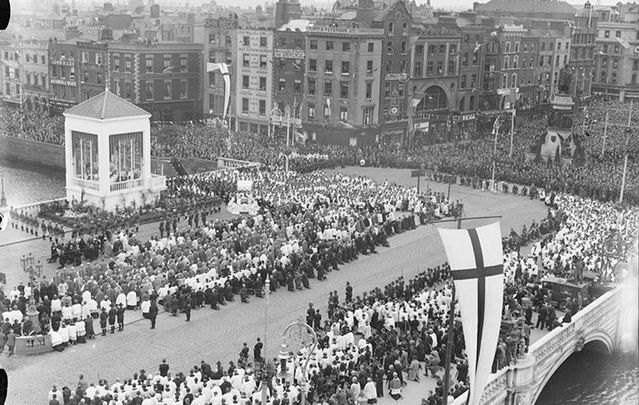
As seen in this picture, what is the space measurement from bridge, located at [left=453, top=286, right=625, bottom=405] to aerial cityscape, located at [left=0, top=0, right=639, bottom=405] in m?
0.12

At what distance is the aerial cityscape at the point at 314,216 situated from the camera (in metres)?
25.4

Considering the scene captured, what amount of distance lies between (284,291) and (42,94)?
59.1m

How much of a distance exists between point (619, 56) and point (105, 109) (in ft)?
289

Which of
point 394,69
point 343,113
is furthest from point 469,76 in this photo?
point 343,113

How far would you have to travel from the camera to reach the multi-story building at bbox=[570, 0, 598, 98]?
10631 centimetres

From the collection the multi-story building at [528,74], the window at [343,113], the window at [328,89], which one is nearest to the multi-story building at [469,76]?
the multi-story building at [528,74]

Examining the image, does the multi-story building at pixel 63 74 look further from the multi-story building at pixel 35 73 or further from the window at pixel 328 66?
the window at pixel 328 66

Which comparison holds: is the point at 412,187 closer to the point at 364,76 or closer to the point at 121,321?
the point at 364,76

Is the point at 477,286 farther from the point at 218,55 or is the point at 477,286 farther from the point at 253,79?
the point at 218,55

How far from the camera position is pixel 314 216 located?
45.0 metres

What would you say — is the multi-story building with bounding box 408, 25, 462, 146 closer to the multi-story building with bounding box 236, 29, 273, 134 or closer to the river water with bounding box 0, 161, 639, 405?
the multi-story building with bounding box 236, 29, 273, 134

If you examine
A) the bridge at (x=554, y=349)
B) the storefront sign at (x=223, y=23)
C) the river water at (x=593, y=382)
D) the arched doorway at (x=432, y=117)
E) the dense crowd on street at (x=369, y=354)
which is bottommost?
the river water at (x=593, y=382)

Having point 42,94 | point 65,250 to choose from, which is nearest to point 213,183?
point 65,250

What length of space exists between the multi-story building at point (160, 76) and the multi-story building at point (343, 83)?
15.7 metres
